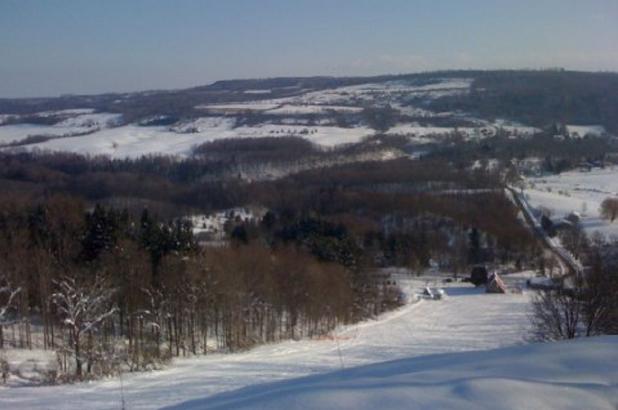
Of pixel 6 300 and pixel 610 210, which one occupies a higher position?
pixel 6 300

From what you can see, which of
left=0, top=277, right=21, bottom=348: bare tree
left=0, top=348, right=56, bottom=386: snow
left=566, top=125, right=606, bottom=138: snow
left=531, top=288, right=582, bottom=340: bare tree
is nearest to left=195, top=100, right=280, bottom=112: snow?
left=566, top=125, right=606, bottom=138: snow

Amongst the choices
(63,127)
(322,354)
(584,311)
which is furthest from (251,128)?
(584,311)

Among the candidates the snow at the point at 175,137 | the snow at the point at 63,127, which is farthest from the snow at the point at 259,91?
the snow at the point at 175,137

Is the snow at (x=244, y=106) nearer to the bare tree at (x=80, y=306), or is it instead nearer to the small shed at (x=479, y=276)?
the small shed at (x=479, y=276)

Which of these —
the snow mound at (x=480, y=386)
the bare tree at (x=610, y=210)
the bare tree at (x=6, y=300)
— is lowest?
the bare tree at (x=610, y=210)

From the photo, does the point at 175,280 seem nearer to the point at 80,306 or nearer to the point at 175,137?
the point at 80,306

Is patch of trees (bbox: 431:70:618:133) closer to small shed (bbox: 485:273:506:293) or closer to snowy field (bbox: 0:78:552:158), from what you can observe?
snowy field (bbox: 0:78:552:158)

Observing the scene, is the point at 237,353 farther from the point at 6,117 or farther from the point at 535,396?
the point at 6,117
